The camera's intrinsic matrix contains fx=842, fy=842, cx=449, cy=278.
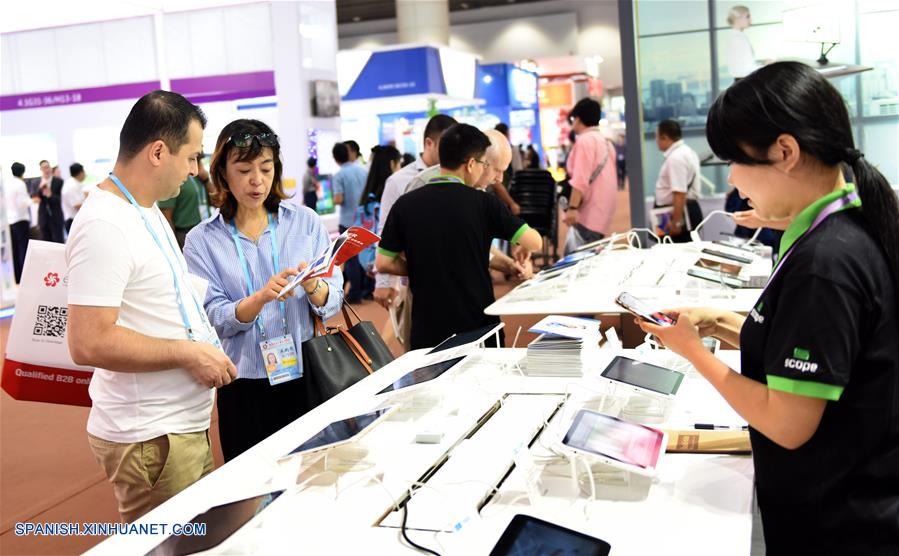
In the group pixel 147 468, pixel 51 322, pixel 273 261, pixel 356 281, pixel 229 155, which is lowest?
pixel 356 281

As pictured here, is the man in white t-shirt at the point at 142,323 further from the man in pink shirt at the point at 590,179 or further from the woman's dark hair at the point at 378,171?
the woman's dark hair at the point at 378,171

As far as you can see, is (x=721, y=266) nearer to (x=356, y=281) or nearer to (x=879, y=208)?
(x=879, y=208)

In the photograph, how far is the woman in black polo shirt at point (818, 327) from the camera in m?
1.34

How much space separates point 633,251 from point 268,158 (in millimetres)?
3231

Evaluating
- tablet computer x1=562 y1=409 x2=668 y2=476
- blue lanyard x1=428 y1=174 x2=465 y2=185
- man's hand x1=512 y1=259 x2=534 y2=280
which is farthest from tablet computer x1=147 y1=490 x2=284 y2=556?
man's hand x1=512 y1=259 x2=534 y2=280

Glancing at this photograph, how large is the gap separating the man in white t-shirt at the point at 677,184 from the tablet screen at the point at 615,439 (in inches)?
204

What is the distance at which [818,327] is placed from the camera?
1.33m

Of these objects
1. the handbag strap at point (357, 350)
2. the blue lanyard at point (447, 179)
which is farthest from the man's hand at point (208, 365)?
the blue lanyard at point (447, 179)

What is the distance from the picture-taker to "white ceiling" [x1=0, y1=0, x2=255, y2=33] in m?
10.3

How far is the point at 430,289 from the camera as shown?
3467 mm

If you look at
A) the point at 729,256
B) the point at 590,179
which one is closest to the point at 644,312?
the point at 729,256

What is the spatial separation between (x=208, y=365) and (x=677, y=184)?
5.24 meters

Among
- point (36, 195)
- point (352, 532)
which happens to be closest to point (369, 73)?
point (36, 195)

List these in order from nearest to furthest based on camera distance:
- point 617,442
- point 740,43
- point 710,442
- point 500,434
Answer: point 617,442 → point 710,442 → point 500,434 → point 740,43
